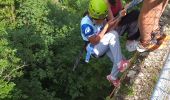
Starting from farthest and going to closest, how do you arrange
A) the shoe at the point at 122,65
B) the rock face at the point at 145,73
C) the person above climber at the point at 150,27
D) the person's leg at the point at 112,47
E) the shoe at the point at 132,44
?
the shoe at the point at 132,44 < the person's leg at the point at 112,47 < the shoe at the point at 122,65 < the rock face at the point at 145,73 < the person above climber at the point at 150,27

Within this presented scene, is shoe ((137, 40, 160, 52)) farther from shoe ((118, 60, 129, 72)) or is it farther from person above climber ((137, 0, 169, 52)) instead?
shoe ((118, 60, 129, 72))

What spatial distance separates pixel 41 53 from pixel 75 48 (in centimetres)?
79

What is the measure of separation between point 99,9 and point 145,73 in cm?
135

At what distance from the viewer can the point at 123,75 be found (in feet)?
18.6

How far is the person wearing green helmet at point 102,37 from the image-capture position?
19.2 feet

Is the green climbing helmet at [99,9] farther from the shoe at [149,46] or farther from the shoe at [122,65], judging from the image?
the shoe at [149,46]

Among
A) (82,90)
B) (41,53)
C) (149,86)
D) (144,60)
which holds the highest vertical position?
(41,53)

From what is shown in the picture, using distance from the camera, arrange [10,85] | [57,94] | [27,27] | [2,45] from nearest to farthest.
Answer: [10,85], [2,45], [57,94], [27,27]

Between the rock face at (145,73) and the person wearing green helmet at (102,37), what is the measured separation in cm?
25

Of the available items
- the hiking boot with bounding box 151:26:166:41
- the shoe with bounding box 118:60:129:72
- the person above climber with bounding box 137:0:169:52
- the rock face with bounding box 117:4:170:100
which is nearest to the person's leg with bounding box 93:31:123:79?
the shoe with bounding box 118:60:129:72

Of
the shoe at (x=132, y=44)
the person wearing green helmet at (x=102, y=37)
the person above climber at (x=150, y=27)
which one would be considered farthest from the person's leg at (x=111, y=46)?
the person above climber at (x=150, y=27)

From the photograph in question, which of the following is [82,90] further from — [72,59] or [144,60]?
[144,60]

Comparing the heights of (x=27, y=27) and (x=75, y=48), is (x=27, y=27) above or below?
above

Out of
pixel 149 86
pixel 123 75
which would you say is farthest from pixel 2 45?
pixel 149 86
